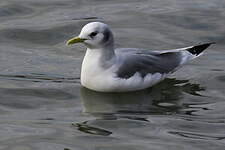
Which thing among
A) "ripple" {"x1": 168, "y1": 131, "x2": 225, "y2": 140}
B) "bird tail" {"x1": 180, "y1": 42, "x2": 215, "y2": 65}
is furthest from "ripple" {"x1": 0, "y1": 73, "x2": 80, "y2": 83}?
"ripple" {"x1": 168, "y1": 131, "x2": 225, "y2": 140}

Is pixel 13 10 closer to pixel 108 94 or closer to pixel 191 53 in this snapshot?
pixel 191 53

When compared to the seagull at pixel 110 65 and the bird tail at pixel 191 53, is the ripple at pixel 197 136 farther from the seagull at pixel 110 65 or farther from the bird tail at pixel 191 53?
the bird tail at pixel 191 53

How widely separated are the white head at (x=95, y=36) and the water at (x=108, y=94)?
0.63 m

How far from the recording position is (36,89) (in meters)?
10.2

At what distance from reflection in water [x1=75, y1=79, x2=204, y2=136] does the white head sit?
62cm

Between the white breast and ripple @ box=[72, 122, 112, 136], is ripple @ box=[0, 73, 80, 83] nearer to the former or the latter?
the white breast

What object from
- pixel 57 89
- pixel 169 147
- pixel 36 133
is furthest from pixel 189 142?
pixel 57 89

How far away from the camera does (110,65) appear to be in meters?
10.1

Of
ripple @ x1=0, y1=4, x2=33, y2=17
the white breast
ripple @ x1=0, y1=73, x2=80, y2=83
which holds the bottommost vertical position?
ripple @ x1=0, y1=73, x2=80, y2=83

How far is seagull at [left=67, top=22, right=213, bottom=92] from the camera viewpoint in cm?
1004

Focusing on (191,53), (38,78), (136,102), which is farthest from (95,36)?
(191,53)

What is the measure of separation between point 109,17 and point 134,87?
150 inches

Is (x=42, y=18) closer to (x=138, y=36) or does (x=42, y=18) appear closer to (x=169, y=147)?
(x=138, y=36)

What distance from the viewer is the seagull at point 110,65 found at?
10039mm
